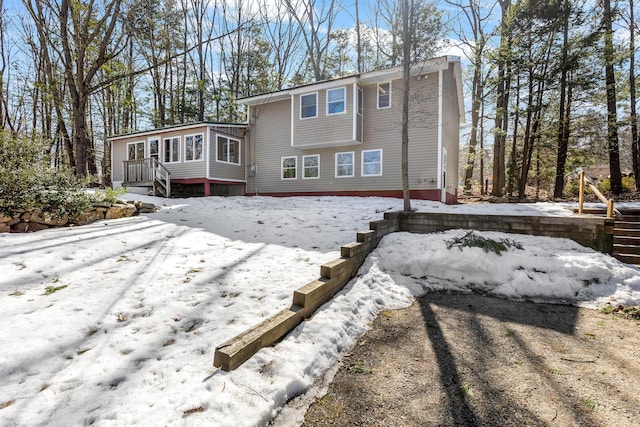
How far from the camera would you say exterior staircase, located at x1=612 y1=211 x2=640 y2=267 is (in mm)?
4641

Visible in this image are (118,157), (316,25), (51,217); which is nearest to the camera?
(51,217)

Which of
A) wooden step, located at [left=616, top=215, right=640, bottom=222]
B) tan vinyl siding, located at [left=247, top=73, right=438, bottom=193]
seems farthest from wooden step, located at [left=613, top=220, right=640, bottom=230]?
tan vinyl siding, located at [left=247, top=73, right=438, bottom=193]

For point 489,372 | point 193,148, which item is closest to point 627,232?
point 489,372

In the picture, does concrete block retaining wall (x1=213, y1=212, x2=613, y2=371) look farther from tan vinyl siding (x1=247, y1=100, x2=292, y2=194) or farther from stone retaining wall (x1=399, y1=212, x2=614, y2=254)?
tan vinyl siding (x1=247, y1=100, x2=292, y2=194)

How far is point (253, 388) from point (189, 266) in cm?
271

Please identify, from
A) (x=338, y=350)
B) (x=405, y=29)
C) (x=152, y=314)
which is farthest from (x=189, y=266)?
(x=405, y=29)

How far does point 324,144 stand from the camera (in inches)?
497

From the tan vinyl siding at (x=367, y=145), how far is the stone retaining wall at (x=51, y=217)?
726cm

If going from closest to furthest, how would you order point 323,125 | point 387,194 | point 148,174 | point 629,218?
point 629,218 → point 387,194 → point 323,125 → point 148,174

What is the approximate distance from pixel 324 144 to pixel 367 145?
6.09ft

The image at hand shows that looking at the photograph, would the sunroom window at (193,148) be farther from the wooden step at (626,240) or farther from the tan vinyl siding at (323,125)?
the wooden step at (626,240)

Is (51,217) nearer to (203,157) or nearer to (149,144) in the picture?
(203,157)

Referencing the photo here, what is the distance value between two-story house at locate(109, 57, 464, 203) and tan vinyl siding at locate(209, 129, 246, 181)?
0.05 m

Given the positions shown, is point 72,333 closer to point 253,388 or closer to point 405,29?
point 253,388
